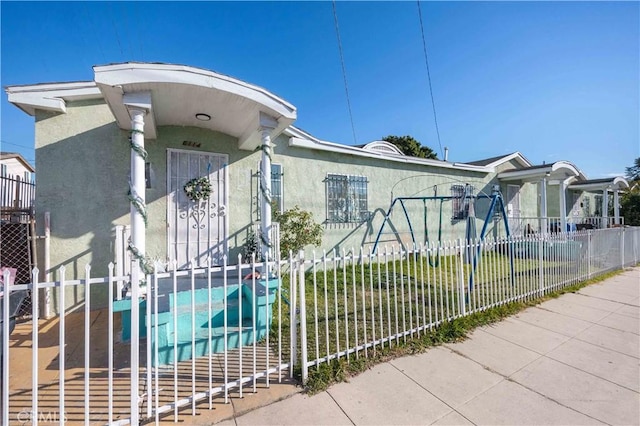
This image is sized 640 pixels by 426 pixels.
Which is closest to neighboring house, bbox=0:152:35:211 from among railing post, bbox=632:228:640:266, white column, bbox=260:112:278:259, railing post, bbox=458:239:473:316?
white column, bbox=260:112:278:259

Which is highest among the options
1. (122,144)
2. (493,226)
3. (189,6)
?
(189,6)

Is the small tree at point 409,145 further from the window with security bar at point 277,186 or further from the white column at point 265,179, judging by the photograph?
the white column at point 265,179

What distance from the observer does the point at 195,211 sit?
5.66 meters

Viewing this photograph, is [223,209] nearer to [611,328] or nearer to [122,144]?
[122,144]

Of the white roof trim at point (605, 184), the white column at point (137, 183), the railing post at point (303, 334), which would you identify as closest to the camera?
the railing post at point (303, 334)

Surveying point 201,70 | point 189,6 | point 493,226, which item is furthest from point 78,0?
point 493,226

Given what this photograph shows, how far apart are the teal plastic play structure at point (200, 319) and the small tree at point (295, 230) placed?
93.0 inches

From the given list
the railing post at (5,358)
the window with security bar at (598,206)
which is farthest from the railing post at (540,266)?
the window with security bar at (598,206)

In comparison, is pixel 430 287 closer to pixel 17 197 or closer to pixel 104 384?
pixel 104 384

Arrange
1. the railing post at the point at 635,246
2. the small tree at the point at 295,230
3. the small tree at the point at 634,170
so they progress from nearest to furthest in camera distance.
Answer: the small tree at the point at 295,230
the railing post at the point at 635,246
the small tree at the point at 634,170

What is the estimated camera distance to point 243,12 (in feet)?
21.0

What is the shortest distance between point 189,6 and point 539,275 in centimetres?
939

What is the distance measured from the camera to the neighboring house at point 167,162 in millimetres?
3764

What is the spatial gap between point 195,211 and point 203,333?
2.92 m
